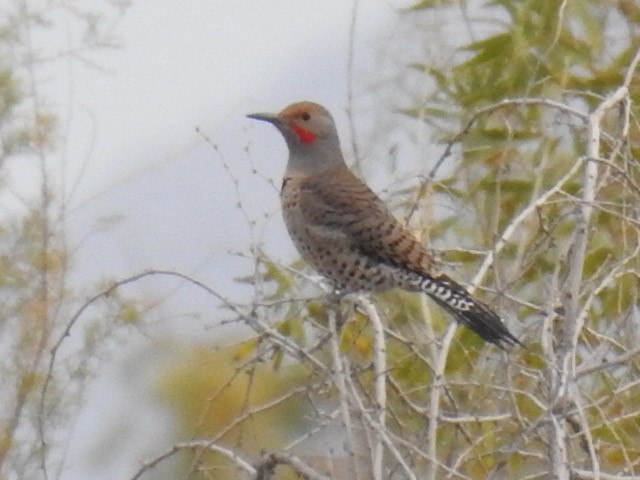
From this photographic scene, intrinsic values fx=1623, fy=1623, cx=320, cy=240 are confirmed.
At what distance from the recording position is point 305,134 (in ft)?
18.3

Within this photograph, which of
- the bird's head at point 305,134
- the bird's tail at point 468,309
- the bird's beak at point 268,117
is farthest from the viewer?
the bird's head at point 305,134

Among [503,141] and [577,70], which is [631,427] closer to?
[503,141]

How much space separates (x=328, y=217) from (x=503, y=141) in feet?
3.07

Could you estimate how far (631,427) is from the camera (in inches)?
174

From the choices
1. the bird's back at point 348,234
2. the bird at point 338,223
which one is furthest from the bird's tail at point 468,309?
the bird's back at point 348,234

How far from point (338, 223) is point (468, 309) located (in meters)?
0.97

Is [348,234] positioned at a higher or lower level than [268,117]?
lower

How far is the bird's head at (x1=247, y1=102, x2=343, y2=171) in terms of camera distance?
5570 mm

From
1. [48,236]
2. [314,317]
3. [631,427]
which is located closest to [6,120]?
[48,236]

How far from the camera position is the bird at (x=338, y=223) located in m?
5.02

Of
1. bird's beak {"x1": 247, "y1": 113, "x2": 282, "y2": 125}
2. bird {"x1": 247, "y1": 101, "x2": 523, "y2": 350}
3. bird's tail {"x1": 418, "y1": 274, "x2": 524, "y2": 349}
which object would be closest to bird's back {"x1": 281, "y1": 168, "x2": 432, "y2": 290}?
bird {"x1": 247, "y1": 101, "x2": 523, "y2": 350}

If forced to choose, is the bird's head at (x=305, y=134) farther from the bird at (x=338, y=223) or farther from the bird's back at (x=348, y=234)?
the bird's back at (x=348, y=234)

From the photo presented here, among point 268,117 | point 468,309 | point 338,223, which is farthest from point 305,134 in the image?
point 468,309

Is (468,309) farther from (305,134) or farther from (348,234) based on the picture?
(305,134)
